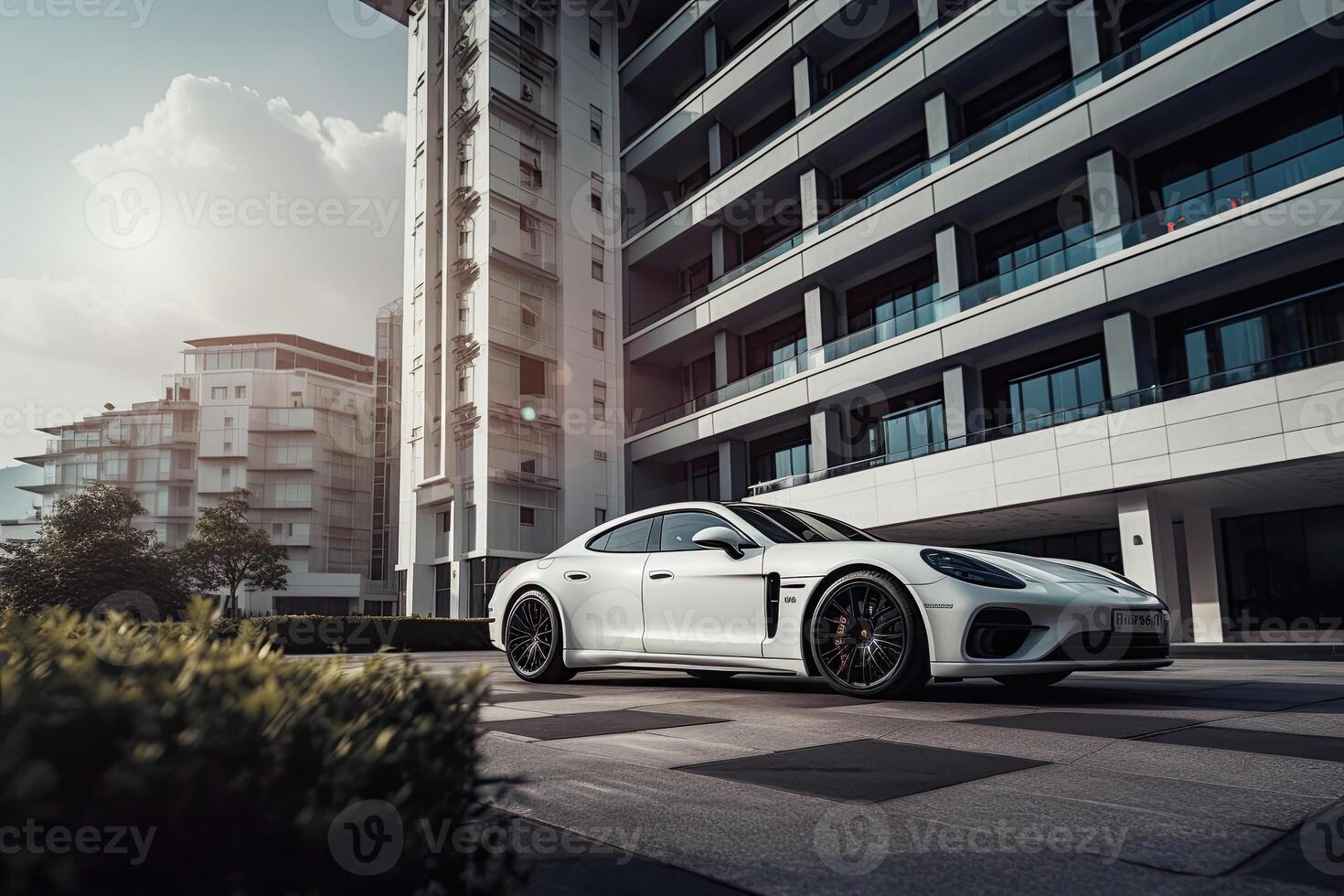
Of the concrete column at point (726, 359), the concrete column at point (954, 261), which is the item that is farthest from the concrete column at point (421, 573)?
the concrete column at point (954, 261)

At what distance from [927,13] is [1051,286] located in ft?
31.7

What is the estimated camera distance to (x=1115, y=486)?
18.9 metres

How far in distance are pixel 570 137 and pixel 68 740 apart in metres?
38.1

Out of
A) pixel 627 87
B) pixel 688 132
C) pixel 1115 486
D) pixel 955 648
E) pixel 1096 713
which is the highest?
pixel 627 87

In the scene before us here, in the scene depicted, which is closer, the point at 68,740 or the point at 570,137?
the point at 68,740

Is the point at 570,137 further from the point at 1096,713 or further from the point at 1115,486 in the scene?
the point at 1096,713

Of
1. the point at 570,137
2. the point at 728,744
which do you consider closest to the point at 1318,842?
the point at 728,744

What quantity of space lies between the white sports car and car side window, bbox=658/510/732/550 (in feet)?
0.03

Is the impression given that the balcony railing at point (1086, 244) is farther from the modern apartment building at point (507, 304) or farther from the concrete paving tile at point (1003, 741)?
the concrete paving tile at point (1003, 741)

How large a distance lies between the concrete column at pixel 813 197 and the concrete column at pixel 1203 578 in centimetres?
1369

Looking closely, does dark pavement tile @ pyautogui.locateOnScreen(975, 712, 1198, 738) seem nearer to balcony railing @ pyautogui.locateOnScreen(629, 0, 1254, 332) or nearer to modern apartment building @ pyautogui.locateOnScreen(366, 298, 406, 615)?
balcony railing @ pyautogui.locateOnScreen(629, 0, 1254, 332)

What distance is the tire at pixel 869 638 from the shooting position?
5270 mm

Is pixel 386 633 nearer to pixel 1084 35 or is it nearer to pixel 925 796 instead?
pixel 925 796

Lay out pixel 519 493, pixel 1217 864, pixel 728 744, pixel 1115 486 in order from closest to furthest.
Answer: pixel 1217 864 → pixel 728 744 → pixel 1115 486 → pixel 519 493
